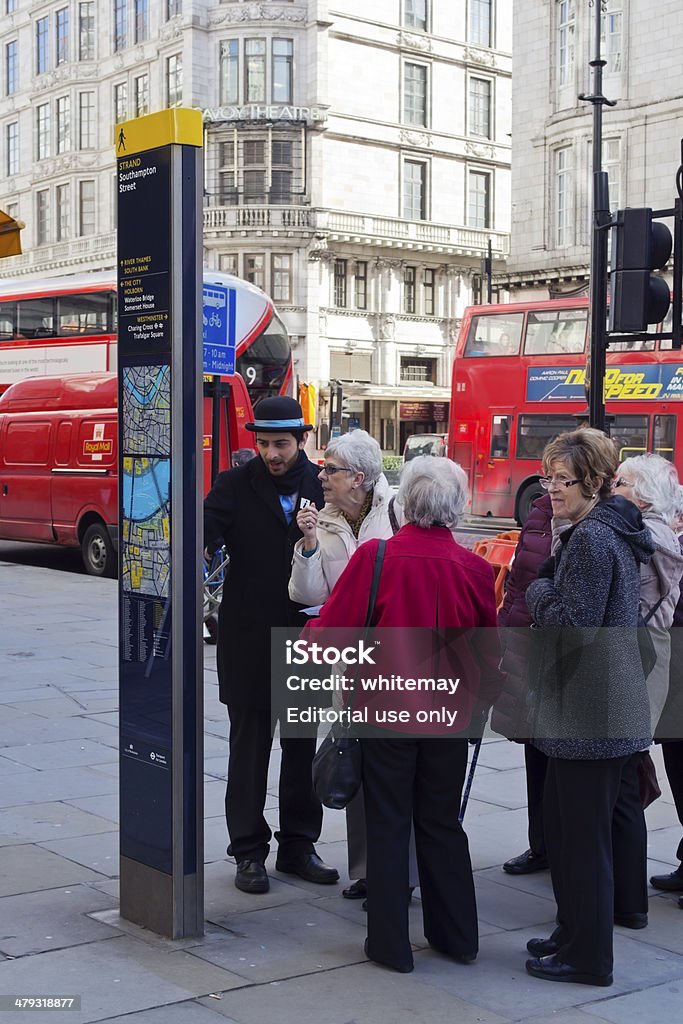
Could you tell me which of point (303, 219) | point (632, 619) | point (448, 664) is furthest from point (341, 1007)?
point (303, 219)

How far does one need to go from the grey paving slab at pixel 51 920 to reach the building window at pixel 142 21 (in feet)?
186

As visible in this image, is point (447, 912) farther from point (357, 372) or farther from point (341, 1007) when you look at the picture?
point (357, 372)

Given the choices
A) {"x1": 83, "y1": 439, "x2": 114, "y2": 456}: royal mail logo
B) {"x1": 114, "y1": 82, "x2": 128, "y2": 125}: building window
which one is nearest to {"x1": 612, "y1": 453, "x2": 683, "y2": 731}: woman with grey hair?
{"x1": 83, "y1": 439, "x2": 114, "y2": 456}: royal mail logo

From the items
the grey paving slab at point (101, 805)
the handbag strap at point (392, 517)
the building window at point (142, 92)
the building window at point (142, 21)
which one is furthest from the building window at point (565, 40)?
the handbag strap at point (392, 517)

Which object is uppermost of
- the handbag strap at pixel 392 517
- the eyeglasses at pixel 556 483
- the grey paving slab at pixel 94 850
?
the eyeglasses at pixel 556 483

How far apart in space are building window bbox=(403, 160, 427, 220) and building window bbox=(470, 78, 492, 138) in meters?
3.65

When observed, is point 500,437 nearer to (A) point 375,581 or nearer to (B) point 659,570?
(B) point 659,570

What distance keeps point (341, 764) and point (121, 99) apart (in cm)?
5810

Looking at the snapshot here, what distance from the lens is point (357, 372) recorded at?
54.1 meters

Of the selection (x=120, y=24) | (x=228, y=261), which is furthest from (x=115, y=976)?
(x=120, y=24)

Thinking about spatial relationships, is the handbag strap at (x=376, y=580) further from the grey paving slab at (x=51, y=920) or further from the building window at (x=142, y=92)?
the building window at (x=142, y=92)

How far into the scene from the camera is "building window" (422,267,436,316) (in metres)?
56.9

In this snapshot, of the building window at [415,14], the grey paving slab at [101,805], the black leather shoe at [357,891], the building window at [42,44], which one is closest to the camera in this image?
the black leather shoe at [357,891]

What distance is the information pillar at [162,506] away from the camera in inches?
165
